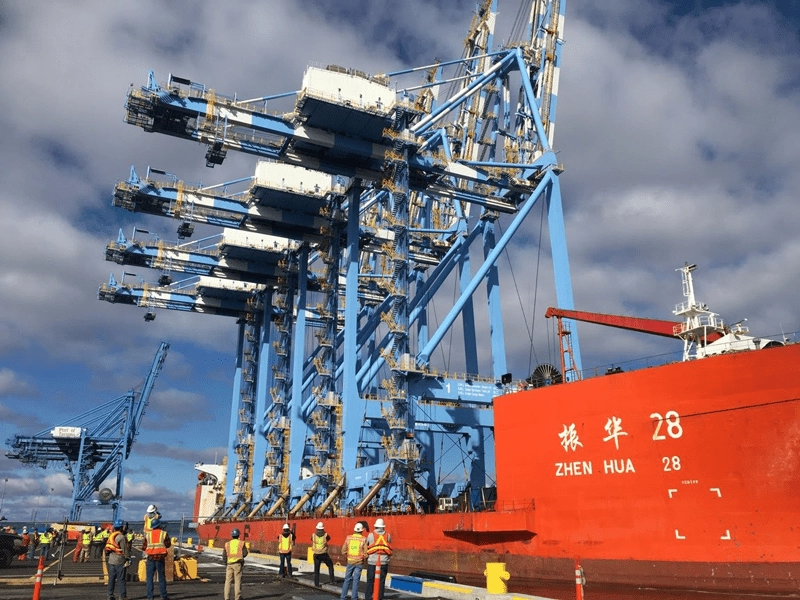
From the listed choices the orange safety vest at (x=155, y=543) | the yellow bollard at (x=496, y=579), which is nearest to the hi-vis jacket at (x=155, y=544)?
the orange safety vest at (x=155, y=543)

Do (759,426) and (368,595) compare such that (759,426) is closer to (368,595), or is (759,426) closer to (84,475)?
(368,595)

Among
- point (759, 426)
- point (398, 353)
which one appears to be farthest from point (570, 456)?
point (398, 353)

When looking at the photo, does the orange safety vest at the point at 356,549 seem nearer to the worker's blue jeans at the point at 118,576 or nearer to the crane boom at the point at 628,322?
the worker's blue jeans at the point at 118,576

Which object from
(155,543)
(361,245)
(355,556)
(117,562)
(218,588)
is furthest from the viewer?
(361,245)

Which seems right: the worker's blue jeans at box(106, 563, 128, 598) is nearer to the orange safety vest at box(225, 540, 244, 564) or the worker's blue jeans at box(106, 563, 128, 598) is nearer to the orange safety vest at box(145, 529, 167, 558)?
the orange safety vest at box(145, 529, 167, 558)

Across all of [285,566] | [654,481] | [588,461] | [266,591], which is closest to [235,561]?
[266,591]

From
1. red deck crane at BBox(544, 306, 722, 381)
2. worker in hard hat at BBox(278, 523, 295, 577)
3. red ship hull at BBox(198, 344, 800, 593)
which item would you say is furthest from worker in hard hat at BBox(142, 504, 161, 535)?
red deck crane at BBox(544, 306, 722, 381)

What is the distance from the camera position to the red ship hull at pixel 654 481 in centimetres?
1311

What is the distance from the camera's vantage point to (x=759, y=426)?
44.2ft

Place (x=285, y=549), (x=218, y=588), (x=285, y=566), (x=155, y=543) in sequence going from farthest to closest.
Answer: (x=285, y=566) < (x=285, y=549) < (x=218, y=588) < (x=155, y=543)

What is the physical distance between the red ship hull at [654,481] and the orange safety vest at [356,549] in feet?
23.2

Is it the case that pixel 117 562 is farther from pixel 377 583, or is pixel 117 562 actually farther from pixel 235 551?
pixel 377 583

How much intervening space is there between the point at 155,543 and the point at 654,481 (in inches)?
406

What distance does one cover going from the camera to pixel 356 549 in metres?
10.7
